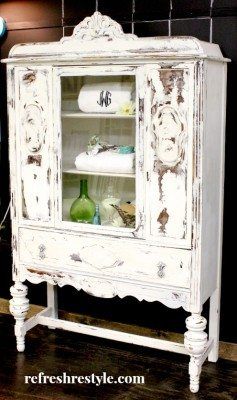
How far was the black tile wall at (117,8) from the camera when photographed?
3576 millimetres

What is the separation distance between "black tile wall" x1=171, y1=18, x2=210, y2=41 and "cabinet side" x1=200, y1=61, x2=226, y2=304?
0.24m

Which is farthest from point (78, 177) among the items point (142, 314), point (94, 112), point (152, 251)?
point (142, 314)

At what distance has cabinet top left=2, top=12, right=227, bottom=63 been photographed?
2.95m

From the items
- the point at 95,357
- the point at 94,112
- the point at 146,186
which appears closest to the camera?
the point at 146,186

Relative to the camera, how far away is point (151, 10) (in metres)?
3.51

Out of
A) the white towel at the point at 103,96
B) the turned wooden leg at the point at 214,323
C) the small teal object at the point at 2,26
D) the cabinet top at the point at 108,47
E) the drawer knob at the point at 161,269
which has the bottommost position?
the turned wooden leg at the point at 214,323

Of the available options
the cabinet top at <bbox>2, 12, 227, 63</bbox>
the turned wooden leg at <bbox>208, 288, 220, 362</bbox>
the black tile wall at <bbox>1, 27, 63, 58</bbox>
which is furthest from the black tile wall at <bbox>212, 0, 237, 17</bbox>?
the turned wooden leg at <bbox>208, 288, 220, 362</bbox>

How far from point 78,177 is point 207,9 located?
3.84 ft

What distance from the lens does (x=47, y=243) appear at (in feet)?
11.3

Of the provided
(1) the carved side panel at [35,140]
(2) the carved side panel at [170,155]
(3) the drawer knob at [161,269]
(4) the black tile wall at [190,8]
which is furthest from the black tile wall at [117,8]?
(3) the drawer knob at [161,269]

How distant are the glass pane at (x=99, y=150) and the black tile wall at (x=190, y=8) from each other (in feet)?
1.94

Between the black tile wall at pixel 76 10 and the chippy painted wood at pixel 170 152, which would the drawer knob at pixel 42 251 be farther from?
the black tile wall at pixel 76 10

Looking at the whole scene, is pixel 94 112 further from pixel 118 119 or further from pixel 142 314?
pixel 142 314

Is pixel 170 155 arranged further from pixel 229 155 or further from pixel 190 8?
pixel 190 8
